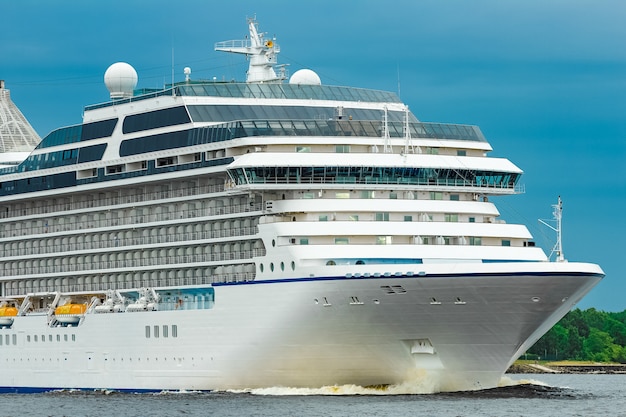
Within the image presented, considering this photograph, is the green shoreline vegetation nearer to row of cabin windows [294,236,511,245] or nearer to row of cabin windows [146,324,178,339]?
row of cabin windows [146,324,178,339]

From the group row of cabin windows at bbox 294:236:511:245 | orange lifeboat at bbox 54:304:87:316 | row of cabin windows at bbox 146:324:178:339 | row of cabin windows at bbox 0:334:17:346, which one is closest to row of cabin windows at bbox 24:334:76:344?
orange lifeboat at bbox 54:304:87:316

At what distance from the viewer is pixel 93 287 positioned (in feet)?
198

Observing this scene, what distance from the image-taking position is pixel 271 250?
5091 cm

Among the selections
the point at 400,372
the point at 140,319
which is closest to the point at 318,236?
the point at 400,372

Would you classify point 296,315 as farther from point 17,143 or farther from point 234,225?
point 17,143

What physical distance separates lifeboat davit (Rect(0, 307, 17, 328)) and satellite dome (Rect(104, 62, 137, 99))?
10.1 meters

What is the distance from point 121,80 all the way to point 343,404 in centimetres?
2147

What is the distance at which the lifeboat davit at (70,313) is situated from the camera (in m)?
59.7

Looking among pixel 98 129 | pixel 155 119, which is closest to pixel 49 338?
pixel 98 129

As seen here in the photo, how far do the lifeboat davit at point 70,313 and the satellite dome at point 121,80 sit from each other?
30.7ft

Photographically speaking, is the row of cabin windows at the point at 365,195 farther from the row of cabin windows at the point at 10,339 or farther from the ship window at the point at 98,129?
the row of cabin windows at the point at 10,339

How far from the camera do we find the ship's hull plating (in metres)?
47.8

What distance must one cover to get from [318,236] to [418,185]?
4277 millimetres

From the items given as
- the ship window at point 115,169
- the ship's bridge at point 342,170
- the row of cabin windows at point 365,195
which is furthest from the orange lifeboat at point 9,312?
the row of cabin windows at point 365,195
